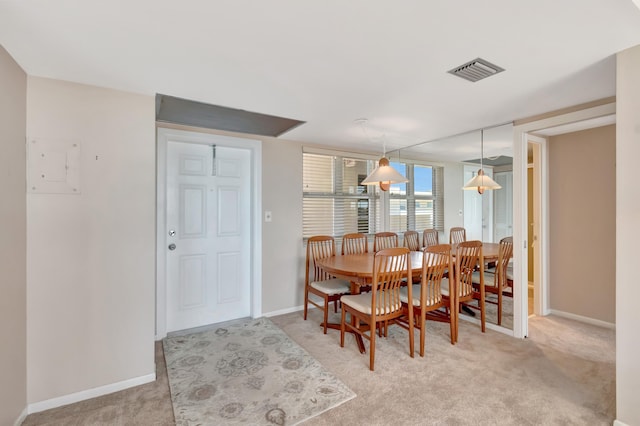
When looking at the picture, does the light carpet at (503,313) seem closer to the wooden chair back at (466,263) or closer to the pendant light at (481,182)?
the wooden chair back at (466,263)

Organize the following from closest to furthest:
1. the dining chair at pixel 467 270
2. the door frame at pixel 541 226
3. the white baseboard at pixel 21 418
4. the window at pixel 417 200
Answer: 1. the white baseboard at pixel 21 418
2. the dining chair at pixel 467 270
3. the door frame at pixel 541 226
4. the window at pixel 417 200

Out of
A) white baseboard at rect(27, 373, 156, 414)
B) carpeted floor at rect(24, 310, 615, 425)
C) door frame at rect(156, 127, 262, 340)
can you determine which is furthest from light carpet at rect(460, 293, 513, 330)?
white baseboard at rect(27, 373, 156, 414)

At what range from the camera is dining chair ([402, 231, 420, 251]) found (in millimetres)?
4113

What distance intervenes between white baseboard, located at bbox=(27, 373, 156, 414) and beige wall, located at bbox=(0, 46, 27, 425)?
0.31ft

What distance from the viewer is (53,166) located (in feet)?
6.60

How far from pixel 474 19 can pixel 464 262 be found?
2299mm

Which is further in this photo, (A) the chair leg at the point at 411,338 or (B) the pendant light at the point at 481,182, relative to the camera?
(B) the pendant light at the point at 481,182

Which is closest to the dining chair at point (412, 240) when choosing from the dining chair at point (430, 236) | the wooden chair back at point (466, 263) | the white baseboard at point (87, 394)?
the dining chair at point (430, 236)

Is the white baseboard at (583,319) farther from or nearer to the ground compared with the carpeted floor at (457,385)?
farther from the ground

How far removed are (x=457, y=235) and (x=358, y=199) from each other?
1425mm

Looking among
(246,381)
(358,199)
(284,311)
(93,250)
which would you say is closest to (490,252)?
(358,199)

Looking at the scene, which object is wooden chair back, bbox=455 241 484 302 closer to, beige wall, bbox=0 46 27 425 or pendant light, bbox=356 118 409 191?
pendant light, bbox=356 118 409 191

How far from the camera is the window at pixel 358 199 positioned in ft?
13.2

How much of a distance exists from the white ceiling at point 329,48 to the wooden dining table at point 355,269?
1475mm
